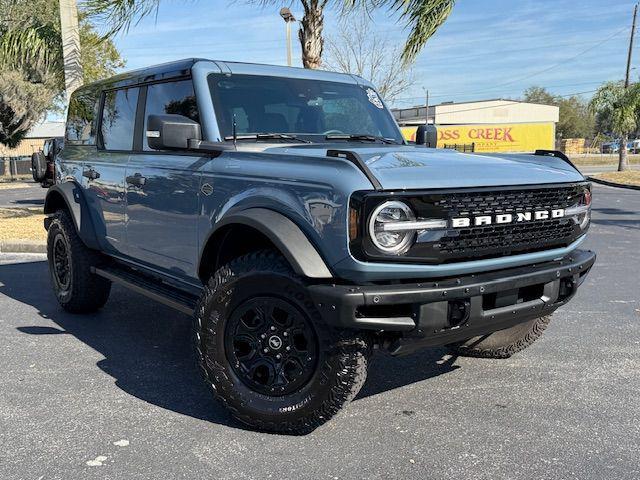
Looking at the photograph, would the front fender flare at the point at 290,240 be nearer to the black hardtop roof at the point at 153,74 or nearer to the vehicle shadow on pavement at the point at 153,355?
the vehicle shadow on pavement at the point at 153,355

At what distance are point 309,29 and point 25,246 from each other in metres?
5.27

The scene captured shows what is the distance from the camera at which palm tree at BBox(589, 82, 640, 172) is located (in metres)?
30.5

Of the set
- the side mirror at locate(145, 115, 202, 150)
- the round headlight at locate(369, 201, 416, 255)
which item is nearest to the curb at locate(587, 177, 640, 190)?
the side mirror at locate(145, 115, 202, 150)

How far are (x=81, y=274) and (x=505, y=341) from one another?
3519 mm

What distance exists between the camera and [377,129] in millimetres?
4723

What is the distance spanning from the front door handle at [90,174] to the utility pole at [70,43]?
5739mm

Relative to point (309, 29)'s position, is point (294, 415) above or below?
below

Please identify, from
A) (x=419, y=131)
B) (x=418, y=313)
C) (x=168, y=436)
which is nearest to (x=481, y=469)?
(x=418, y=313)

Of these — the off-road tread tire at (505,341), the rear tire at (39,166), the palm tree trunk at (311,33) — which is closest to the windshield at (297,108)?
the off-road tread tire at (505,341)

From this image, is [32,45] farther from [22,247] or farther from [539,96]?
[539,96]

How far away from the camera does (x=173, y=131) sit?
141 inches

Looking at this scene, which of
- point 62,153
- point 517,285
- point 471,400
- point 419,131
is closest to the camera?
point 517,285

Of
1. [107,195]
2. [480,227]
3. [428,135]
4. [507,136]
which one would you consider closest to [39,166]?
[107,195]

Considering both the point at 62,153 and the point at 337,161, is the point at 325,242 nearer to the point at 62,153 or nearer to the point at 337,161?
the point at 337,161
